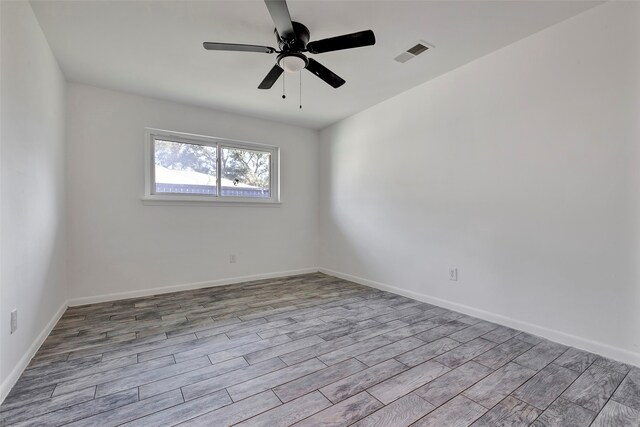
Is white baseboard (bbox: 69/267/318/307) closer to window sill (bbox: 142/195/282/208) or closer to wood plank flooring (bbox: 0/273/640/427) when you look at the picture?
wood plank flooring (bbox: 0/273/640/427)

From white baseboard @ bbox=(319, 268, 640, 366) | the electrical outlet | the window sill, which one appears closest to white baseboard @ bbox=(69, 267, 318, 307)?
the window sill

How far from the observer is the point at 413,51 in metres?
2.52

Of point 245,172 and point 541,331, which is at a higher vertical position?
point 245,172

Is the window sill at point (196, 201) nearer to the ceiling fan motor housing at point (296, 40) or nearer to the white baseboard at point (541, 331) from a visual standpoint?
the white baseboard at point (541, 331)

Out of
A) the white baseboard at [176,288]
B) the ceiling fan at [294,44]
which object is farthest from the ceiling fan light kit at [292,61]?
the white baseboard at [176,288]

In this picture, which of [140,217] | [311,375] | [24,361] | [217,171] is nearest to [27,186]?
[24,361]

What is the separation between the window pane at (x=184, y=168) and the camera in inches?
144

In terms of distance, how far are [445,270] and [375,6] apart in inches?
96.5

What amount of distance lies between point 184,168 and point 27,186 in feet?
6.23

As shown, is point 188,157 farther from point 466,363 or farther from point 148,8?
point 466,363

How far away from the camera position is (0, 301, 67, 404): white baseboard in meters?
1.55

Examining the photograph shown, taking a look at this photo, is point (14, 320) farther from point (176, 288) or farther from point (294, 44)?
point (294, 44)

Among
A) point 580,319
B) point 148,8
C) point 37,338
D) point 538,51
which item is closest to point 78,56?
point 148,8

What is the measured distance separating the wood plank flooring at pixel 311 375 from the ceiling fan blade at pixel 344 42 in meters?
2.11
